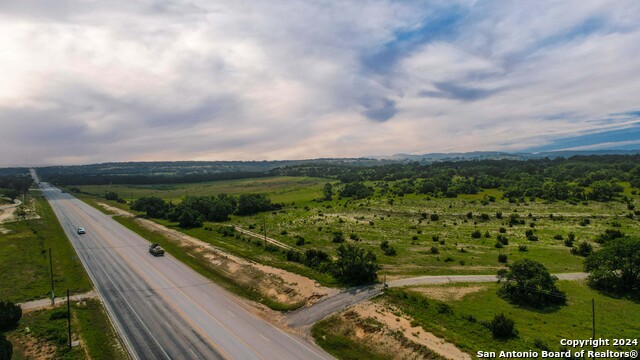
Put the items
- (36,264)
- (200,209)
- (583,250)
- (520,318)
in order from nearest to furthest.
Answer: (520,318), (36,264), (583,250), (200,209)

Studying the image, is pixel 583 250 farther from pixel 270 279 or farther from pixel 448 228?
pixel 270 279

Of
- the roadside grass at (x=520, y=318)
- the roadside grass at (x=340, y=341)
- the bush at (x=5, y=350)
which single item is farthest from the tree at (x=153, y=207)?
the roadside grass at (x=520, y=318)

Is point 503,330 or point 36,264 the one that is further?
point 36,264

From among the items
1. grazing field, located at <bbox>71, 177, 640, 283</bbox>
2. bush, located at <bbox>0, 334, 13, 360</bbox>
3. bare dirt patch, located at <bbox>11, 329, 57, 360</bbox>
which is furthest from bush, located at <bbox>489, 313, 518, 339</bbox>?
bush, located at <bbox>0, 334, 13, 360</bbox>

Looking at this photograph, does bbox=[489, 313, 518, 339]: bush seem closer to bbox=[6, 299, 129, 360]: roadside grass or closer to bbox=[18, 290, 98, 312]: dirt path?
bbox=[6, 299, 129, 360]: roadside grass

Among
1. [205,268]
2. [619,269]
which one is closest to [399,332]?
[619,269]

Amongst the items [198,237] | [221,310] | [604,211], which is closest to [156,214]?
[198,237]
